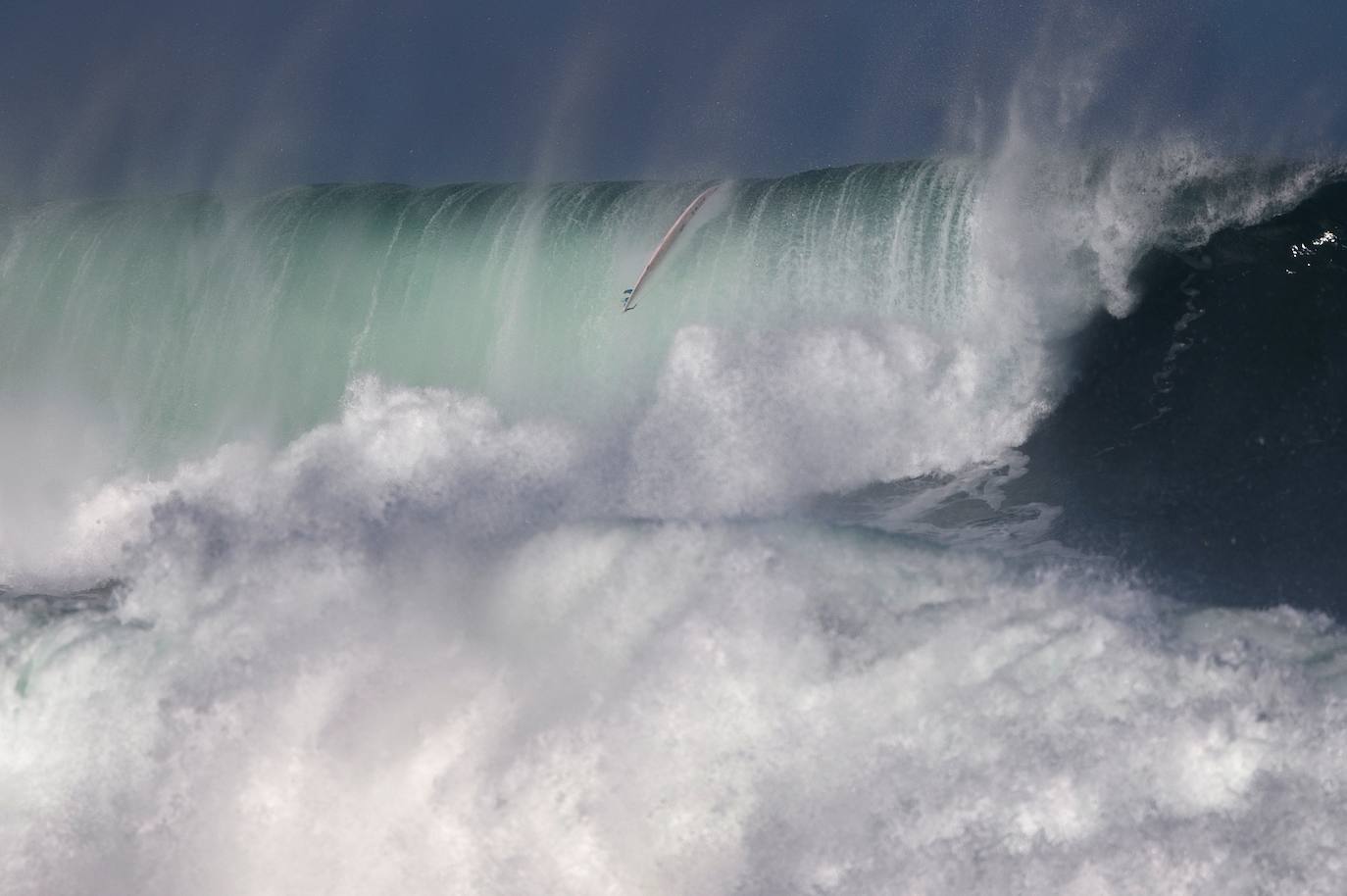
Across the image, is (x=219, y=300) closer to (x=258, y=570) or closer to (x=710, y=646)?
(x=258, y=570)

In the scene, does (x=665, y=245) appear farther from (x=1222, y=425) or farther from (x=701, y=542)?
(x=1222, y=425)

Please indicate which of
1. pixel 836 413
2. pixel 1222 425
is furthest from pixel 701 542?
pixel 1222 425

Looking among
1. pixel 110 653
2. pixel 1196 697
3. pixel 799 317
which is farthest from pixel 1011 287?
pixel 110 653

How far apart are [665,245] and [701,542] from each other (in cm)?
370

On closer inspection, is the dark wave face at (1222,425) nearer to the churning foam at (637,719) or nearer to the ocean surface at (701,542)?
the ocean surface at (701,542)

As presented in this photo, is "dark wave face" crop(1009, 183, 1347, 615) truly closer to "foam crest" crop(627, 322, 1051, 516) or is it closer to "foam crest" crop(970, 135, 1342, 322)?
"foam crest" crop(970, 135, 1342, 322)

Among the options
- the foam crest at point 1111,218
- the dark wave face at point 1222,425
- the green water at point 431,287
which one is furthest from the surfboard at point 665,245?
the dark wave face at point 1222,425

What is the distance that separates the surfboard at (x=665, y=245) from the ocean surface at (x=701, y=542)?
0.15 meters

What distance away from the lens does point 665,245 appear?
11.3 meters

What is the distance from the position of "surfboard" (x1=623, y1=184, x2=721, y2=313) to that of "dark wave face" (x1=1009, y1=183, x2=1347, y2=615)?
366cm

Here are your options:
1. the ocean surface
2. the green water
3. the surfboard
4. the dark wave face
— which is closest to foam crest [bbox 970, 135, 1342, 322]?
the ocean surface

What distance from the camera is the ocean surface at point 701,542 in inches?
270

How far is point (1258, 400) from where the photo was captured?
30.2 feet

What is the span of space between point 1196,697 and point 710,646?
2780mm
